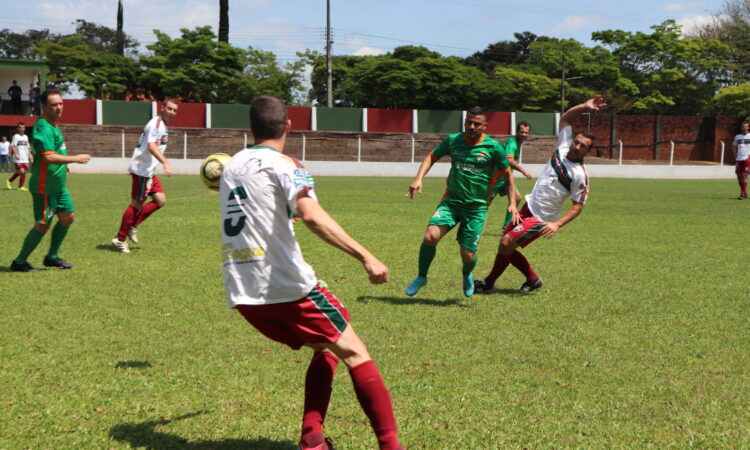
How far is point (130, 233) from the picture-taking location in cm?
1087

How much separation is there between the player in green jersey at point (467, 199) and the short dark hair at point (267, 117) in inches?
169

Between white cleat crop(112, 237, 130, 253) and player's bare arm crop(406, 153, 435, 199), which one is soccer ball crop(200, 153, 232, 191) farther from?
white cleat crop(112, 237, 130, 253)

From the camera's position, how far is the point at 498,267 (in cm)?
859

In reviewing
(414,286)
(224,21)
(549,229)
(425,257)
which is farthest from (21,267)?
(224,21)

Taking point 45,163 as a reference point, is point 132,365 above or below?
below

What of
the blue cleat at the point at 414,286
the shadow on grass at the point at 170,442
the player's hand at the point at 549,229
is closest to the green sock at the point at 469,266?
the blue cleat at the point at 414,286

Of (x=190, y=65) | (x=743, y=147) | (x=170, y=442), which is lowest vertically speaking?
(x=170, y=442)

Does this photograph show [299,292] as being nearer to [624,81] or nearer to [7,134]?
[7,134]

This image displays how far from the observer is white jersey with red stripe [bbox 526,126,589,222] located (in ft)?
26.9

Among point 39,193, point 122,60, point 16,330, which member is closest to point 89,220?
point 39,193

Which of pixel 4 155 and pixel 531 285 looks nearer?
pixel 531 285

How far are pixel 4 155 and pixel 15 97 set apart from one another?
7165 millimetres

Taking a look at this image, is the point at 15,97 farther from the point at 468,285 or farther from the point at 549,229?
the point at 549,229

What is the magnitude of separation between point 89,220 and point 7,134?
34.1 m
